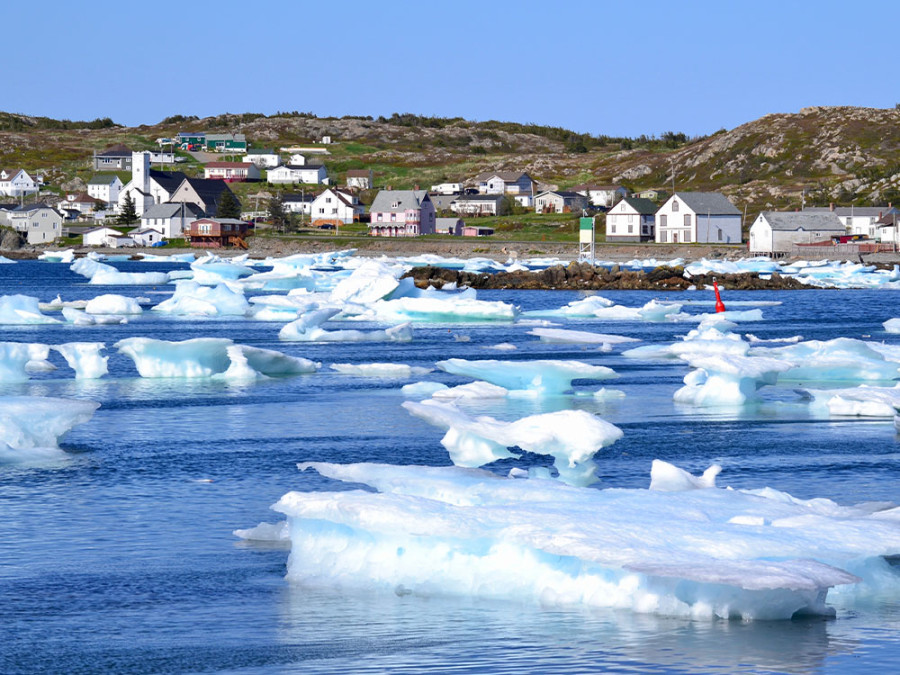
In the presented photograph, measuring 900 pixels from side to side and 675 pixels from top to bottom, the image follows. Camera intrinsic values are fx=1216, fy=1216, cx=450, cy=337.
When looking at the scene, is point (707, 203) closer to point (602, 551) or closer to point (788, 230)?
point (788, 230)

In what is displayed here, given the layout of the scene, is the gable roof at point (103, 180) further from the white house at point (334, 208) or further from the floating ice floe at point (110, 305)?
the floating ice floe at point (110, 305)

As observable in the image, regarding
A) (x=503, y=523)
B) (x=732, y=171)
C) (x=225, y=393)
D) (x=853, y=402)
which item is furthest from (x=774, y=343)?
(x=732, y=171)

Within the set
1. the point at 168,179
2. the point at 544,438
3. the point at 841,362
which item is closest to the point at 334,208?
the point at 168,179

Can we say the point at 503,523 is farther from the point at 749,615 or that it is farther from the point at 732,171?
the point at 732,171

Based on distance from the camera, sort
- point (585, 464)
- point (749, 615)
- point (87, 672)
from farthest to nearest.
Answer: point (585, 464)
point (749, 615)
point (87, 672)

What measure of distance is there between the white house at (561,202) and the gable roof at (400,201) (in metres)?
17.0

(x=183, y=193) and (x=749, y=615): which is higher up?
(x=183, y=193)

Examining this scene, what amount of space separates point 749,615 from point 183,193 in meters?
126

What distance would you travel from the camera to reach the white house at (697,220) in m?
107

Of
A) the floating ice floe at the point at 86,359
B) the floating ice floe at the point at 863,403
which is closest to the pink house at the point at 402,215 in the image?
the floating ice floe at the point at 86,359

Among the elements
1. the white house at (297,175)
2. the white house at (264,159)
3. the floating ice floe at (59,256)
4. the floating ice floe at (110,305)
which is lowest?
the floating ice floe at (110,305)

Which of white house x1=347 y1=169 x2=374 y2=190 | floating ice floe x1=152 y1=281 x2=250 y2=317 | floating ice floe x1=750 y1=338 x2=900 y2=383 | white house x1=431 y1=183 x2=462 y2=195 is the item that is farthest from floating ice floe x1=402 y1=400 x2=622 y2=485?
white house x1=347 y1=169 x2=374 y2=190

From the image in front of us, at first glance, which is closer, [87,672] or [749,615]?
[87,672]

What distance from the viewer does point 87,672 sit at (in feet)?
26.2
